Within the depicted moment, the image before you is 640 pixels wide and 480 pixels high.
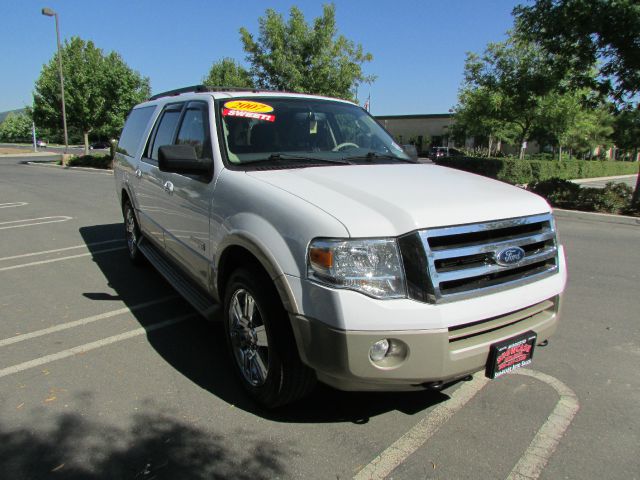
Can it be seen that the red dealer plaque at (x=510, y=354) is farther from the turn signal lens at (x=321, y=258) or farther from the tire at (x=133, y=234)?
the tire at (x=133, y=234)

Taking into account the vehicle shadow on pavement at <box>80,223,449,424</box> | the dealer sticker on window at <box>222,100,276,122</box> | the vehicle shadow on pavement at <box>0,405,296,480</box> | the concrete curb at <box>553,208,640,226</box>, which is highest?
the dealer sticker on window at <box>222,100,276,122</box>

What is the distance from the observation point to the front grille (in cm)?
229

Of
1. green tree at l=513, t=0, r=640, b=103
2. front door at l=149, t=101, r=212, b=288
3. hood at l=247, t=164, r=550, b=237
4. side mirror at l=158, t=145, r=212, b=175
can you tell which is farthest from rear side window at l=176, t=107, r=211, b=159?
green tree at l=513, t=0, r=640, b=103

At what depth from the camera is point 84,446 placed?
2607mm

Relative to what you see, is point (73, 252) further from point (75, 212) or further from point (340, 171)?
point (340, 171)

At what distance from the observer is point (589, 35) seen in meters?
10.2

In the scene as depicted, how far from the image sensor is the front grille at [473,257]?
2.29 m

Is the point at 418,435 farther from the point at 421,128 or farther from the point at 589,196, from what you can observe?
the point at 421,128

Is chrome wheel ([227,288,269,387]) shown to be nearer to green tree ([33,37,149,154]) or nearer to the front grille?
the front grille

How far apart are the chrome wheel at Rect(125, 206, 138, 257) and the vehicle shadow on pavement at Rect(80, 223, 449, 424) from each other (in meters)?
0.70

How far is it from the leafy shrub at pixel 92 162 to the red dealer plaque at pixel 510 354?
25.5 meters

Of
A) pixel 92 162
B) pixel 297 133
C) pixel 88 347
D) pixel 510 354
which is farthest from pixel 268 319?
pixel 92 162

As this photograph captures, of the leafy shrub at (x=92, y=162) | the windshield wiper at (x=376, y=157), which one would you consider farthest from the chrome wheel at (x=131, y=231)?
the leafy shrub at (x=92, y=162)

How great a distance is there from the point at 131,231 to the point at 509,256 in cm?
507
